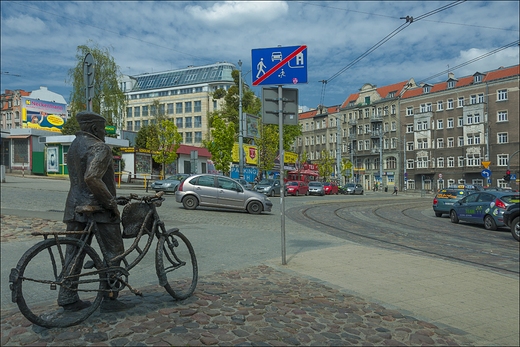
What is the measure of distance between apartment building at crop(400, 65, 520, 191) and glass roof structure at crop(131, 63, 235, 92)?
36.4m

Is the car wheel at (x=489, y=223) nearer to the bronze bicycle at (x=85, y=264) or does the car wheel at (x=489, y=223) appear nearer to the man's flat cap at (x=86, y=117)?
the bronze bicycle at (x=85, y=264)

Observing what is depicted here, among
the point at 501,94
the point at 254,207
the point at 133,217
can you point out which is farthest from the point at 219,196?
the point at 501,94

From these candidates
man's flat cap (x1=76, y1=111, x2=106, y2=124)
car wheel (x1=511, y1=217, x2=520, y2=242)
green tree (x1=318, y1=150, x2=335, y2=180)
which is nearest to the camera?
man's flat cap (x1=76, y1=111, x2=106, y2=124)

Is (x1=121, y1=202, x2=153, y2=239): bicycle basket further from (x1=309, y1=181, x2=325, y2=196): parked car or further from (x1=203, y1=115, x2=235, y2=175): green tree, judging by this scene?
(x1=309, y1=181, x2=325, y2=196): parked car

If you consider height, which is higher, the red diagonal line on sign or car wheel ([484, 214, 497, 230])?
the red diagonal line on sign

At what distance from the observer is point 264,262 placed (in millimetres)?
8547

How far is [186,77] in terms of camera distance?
98.6 metres

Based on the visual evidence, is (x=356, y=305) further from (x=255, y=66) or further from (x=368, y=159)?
(x=368, y=159)

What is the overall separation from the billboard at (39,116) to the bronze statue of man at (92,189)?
222 ft

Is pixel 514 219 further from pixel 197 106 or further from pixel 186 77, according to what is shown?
pixel 186 77

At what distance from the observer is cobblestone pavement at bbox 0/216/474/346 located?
3910 millimetres

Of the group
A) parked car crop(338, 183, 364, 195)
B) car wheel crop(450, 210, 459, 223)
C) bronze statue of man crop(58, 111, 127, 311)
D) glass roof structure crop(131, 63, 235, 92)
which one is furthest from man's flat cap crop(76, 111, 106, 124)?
glass roof structure crop(131, 63, 235, 92)

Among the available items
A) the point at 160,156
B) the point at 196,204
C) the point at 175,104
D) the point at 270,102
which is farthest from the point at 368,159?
the point at 270,102

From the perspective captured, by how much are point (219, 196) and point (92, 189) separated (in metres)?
16.3
